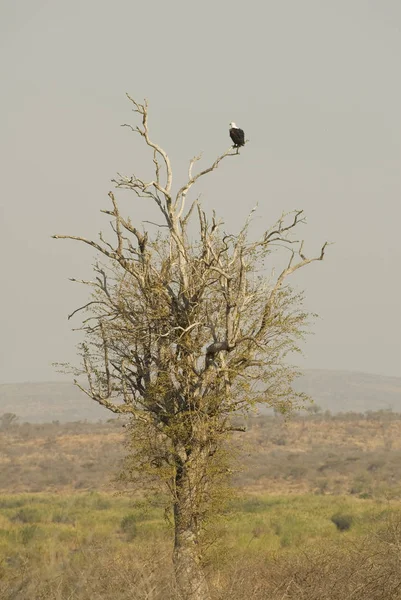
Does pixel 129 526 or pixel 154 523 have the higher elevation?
pixel 154 523

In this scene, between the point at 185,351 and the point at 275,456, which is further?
the point at 275,456

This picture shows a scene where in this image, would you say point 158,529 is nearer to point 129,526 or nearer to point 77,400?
point 129,526

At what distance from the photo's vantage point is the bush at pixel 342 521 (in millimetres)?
27925

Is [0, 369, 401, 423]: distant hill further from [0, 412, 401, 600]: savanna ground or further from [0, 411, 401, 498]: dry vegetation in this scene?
[0, 411, 401, 498]: dry vegetation

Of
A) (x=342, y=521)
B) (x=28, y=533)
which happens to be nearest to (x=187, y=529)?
(x=28, y=533)

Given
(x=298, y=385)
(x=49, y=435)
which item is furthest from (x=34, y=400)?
(x=49, y=435)

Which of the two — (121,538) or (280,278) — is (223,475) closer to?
(280,278)

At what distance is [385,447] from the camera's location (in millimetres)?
59594

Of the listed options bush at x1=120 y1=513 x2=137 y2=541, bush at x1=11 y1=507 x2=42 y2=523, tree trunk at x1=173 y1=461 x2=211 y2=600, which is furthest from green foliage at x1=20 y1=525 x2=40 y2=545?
tree trunk at x1=173 y1=461 x2=211 y2=600

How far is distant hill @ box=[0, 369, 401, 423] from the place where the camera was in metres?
168

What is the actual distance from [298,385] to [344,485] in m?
148

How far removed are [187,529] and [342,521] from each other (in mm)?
15327

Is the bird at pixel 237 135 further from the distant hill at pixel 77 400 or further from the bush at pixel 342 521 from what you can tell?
the distant hill at pixel 77 400

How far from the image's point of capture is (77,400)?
601 feet
